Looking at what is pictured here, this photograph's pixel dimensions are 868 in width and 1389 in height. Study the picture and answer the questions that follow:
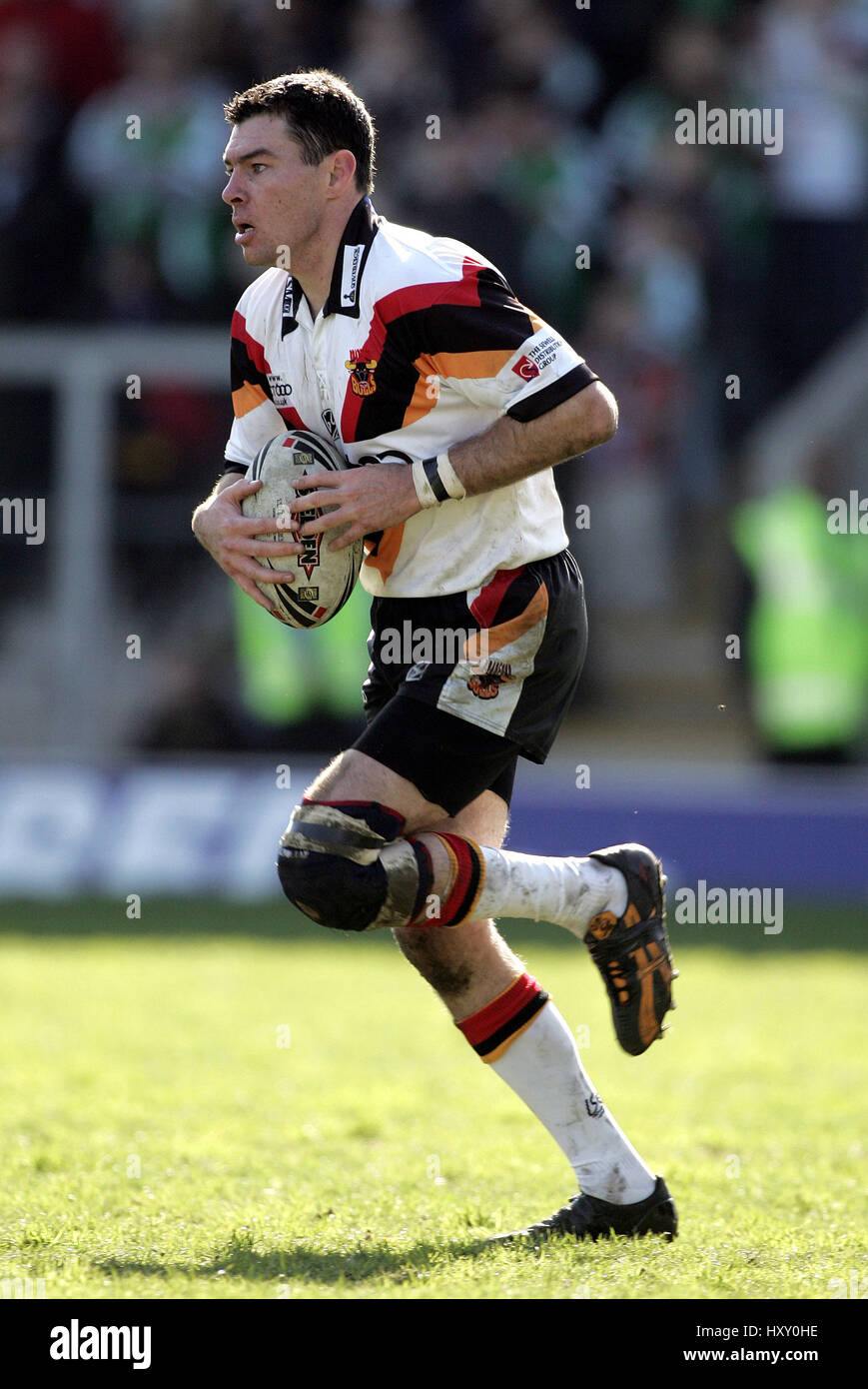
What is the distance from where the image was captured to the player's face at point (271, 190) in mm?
4207

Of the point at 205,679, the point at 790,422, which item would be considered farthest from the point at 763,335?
the point at 205,679

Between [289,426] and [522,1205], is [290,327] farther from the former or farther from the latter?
[522,1205]

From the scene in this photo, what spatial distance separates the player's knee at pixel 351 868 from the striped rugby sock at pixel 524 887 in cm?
11

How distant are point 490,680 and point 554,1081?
1.02 metres

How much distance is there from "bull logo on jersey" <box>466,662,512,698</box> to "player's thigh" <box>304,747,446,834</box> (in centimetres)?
28

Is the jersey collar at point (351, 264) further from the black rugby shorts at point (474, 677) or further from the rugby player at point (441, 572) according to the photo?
the black rugby shorts at point (474, 677)

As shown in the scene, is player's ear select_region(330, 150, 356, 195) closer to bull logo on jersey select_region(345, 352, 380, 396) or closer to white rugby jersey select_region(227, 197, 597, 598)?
white rugby jersey select_region(227, 197, 597, 598)

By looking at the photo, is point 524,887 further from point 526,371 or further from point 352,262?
point 352,262

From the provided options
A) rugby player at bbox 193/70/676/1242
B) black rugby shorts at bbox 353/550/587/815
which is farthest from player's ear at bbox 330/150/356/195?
black rugby shorts at bbox 353/550/587/815

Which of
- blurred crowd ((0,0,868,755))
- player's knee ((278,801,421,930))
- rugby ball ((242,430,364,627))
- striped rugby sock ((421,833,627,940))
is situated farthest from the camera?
blurred crowd ((0,0,868,755))

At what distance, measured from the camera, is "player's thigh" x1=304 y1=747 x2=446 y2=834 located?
406cm

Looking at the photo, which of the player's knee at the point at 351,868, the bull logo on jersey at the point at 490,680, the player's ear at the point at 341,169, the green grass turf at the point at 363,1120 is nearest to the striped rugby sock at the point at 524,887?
→ the player's knee at the point at 351,868

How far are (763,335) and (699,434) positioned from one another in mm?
815

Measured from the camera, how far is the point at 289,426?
4.50 metres
